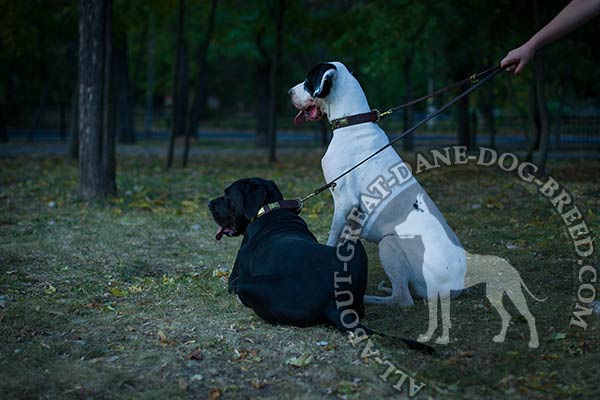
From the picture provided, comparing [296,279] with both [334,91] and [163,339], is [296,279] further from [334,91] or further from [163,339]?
[334,91]

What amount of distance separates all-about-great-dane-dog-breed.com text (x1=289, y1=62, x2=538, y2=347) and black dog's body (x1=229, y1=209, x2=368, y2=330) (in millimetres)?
451

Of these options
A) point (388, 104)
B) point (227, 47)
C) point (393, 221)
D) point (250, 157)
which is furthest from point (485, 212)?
point (388, 104)

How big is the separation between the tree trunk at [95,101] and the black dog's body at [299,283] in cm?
631

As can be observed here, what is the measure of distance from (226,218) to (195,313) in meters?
0.80

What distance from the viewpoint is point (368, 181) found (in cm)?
545

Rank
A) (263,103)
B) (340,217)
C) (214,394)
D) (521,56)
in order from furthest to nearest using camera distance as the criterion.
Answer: (263,103) → (340,217) → (521,56) → (214,394)

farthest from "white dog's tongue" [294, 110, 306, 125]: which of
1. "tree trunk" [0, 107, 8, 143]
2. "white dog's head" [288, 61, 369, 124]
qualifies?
"tree trunk" [0, 107, 8, 143]

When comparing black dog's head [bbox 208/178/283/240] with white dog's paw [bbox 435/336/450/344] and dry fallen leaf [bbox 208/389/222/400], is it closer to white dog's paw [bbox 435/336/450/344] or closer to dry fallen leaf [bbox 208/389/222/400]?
white dog's paw [bbox 435/336/450/344]

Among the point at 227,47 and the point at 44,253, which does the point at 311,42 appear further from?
the point at 44,253

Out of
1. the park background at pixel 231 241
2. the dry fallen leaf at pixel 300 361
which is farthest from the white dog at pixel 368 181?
the dry fallen leaf at pixel 300 361

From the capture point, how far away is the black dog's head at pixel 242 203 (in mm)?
5391

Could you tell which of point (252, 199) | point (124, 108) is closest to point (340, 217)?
point (252, 199)

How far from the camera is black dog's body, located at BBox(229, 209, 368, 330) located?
4.64m

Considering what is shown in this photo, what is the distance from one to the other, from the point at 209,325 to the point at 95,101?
6393mm
